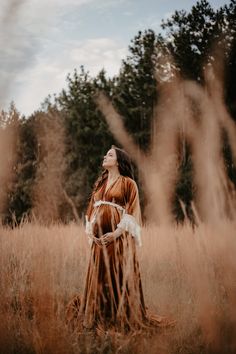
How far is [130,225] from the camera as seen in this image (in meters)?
3.35

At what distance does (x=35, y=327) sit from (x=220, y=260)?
149 centimetres

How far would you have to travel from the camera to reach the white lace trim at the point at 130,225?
3314mm

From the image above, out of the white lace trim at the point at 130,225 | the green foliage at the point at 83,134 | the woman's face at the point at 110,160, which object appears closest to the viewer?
the white lace trim at the point at 130,225

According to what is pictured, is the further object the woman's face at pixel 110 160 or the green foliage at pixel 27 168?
the green foliage at pixel 27 168

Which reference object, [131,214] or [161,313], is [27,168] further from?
[131,214]

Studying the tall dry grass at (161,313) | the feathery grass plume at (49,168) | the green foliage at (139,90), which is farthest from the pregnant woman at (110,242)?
the green foliage at (139,90)

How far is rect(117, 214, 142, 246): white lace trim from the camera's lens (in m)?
3.31

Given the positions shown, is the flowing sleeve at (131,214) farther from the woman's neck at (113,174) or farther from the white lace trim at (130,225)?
the woman's neck at (113,174)

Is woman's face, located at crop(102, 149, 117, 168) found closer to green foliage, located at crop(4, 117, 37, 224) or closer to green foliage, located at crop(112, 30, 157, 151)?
green foliage, located at crop(112, 30, 157, 151)

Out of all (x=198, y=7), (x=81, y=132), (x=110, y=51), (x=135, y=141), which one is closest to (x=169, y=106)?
(x=135, y=141)

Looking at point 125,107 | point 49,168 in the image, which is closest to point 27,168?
point 49,168

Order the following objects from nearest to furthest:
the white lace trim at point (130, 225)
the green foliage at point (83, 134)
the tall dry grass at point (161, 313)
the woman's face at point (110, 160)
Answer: the tall dry grass at point (161, 313) < the white lace trim at point (130, 225) < the woman's face at point (110, 160) < the green foliage at point (83, 134)

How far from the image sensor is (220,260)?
3047 millimetres

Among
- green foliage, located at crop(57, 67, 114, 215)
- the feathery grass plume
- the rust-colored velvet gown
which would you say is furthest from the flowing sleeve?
green foliage, located at crop(57, 67, 114, 215)
